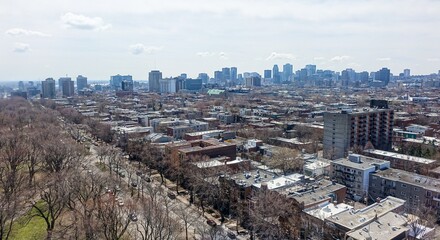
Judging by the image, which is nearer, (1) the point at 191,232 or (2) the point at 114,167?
(1) the point at 191,232

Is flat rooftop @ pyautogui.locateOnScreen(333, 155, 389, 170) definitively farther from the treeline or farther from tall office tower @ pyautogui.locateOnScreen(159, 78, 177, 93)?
tall office tower @ pyautogui.locateOnScreen(159, 78, 177, 93)

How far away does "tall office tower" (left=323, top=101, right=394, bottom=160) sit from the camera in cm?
3366

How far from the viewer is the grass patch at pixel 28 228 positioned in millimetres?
19203

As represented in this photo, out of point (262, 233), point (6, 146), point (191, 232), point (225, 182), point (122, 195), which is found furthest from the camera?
point (6, 146)

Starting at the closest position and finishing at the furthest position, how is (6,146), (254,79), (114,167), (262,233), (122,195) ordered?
1. (262,233)
2. (122,195)
3. (6,146)
4. (114,167)
5. (254,79)

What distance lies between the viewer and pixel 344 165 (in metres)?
26.2

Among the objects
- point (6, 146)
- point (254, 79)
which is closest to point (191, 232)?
point (6, 146)

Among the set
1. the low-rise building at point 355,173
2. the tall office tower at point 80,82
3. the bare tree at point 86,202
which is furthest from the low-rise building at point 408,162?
the tall office tower at point 80,82

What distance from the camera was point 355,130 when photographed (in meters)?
33.9

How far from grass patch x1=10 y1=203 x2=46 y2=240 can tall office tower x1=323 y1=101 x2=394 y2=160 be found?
82.2 feet

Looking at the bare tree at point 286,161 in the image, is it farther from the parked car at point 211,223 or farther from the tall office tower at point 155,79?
the tall office tower at point 155,79

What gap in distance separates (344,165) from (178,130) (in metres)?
23.5

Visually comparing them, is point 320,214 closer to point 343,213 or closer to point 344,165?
point 343,213

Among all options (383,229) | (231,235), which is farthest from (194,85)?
(383,229)
